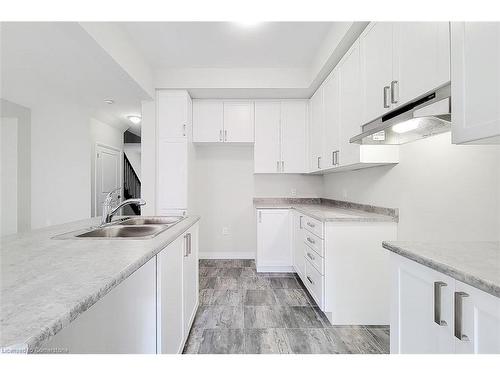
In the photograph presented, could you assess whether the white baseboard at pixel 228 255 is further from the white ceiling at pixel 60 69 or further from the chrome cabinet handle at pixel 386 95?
the chrome cabinet handle at pixel 386 95

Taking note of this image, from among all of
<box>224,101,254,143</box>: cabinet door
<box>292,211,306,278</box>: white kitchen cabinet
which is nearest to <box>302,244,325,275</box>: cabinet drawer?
<box>292,211,306,278</box>: white kitchen cabinet

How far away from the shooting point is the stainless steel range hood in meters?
1.14

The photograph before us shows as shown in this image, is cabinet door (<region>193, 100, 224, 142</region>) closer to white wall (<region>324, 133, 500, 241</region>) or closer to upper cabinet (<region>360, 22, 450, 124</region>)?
upper cabinet (<region>360, 22, 450, 124</region>)

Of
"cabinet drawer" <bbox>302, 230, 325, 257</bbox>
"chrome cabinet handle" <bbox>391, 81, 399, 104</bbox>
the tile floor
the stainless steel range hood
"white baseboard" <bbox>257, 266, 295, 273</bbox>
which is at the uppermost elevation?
"chrome cabinet handle" <bbox>391, 81, 399, 104</bbox>

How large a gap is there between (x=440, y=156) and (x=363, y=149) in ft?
1.72

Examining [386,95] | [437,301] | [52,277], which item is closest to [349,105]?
[386,95]

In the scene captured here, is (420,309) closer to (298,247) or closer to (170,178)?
(298,247)

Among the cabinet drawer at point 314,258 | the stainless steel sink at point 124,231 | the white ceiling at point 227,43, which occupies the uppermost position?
the white ceiling at point 227,43

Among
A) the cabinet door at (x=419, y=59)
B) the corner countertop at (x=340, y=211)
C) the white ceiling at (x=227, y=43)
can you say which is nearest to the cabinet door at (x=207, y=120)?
the white ceiling at (x=227, y=43)

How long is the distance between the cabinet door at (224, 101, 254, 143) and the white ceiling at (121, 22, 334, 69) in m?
0.56

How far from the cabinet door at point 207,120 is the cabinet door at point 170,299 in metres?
2.22

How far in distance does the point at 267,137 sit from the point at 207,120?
0.89 m

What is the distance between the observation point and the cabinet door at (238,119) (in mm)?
3631
